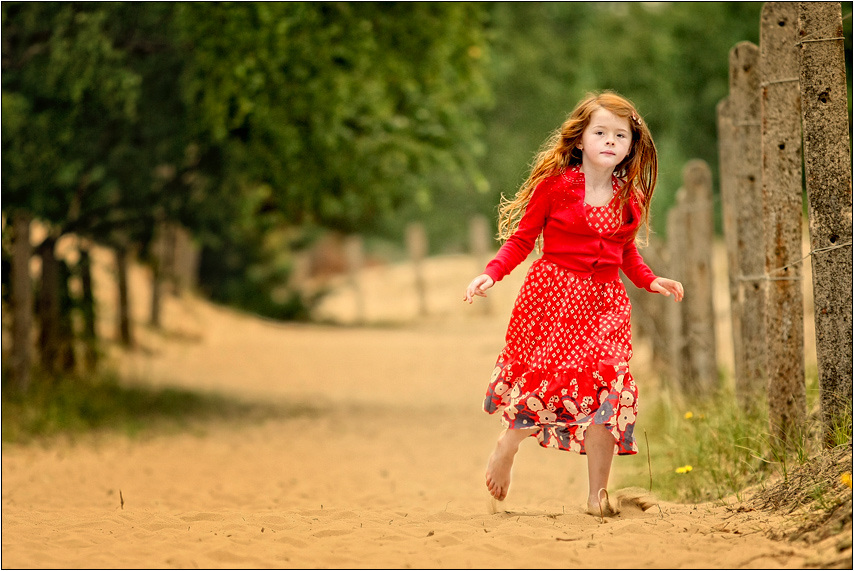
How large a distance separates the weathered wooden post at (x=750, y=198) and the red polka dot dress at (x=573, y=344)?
2245 millimetres

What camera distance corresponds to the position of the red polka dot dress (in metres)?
4.44

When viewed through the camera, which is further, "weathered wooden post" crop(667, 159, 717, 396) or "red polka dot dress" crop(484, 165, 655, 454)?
"weathered wooden post" crop(667, 159, 717, 396)

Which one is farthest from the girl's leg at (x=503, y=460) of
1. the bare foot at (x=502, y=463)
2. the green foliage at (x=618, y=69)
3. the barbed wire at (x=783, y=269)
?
the green foliage at (x=618, y=69)

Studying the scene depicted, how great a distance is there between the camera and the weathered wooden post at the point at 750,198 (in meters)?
6.45

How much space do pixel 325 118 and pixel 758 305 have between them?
5699mm

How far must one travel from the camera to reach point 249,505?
6.48 meters

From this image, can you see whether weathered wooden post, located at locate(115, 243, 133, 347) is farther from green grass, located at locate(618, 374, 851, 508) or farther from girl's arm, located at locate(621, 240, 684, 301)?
girl's arm, located at locate(621, 240, 684, 301)

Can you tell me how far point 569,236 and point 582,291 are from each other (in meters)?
0.27

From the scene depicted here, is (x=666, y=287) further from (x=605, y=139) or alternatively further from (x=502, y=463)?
(x=502, y=463)

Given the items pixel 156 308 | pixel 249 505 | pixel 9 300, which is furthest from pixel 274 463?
pixel 156 308

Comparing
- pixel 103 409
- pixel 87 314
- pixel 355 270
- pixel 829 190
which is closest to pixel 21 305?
pixel 103 409

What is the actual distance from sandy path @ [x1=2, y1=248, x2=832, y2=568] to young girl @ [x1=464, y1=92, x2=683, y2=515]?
0.43 meters

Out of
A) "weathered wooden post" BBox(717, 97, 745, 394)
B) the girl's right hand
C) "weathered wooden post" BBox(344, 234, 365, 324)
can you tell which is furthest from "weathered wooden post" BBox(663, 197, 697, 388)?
"weathered wooden post" BBox(344, 234, 365, 324)

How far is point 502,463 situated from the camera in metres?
4.61
